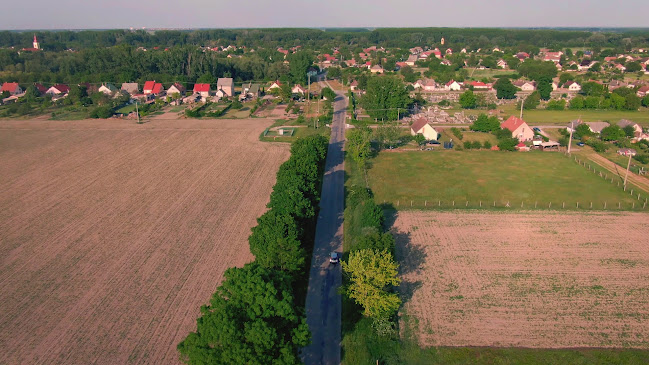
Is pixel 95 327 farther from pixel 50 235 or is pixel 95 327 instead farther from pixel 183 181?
pixel 183 181

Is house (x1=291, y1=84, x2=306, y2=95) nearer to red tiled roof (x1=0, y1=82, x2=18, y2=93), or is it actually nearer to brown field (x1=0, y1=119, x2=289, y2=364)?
brown field (x1=0, y1=119, x2=289, y2=364)

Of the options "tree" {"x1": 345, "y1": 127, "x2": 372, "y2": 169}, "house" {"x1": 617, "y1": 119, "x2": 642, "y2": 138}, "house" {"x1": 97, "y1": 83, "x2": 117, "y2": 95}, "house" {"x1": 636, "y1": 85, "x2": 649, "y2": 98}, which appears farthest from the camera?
"house" {"x1": 97, "y1": 83, "x2": 117, "y2": 95}

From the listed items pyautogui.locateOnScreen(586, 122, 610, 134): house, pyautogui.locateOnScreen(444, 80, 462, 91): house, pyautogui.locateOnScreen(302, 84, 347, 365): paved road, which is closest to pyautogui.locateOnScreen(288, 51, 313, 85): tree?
pyautogui.locateOnScreen(444, 80, 462, 91): house

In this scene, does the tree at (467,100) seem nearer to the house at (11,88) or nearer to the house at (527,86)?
the house at (527,86)

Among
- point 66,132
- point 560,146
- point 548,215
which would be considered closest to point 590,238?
point 548,215

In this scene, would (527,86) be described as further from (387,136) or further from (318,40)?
(318,40)
